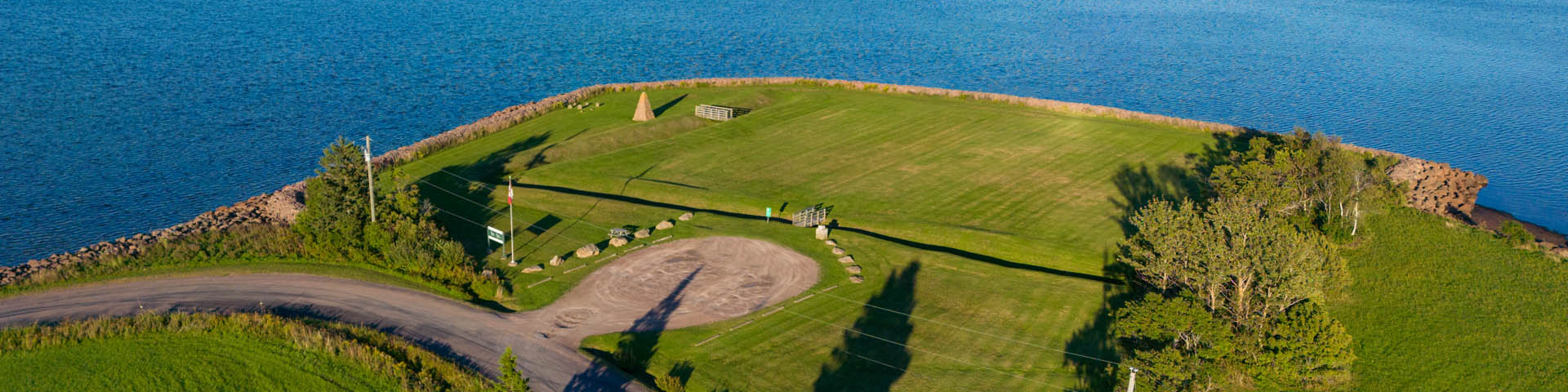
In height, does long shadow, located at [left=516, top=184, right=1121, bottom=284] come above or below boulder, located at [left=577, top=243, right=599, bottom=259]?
above

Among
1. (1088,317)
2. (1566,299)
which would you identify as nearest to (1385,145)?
(1566,299)

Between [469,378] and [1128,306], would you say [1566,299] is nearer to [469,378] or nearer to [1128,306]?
[1128,306]

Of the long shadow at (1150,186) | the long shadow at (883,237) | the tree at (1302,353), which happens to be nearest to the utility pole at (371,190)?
the long shadow at (883,237)

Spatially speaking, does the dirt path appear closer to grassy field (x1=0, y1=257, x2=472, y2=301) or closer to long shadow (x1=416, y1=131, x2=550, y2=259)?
grassy field (x1=0, y1=257, x2=472, y2=301)

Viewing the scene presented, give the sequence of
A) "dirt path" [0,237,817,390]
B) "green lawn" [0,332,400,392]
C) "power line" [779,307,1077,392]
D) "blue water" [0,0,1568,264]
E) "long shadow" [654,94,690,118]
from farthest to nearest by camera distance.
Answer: "long shadow" [654,94,690,118] → "blue water" [0,0,1568,264] → "dirt path" [0,237,817,390] → "power line" [779,307,1077,392] → "green lawn" [0,332,400,392]

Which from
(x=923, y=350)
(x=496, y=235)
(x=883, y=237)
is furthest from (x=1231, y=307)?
(x=496, y=235)

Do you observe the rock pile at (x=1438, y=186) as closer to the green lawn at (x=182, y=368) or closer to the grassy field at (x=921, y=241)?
the grassy field at (x=921, y=241)

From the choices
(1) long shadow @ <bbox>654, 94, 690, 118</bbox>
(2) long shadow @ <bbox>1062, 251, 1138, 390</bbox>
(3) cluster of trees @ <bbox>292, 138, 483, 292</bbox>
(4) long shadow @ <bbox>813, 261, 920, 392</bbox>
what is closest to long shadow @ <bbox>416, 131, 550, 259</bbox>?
(3) cluster of trees @ <bbox>292, 138, 483, 292</bbox>
